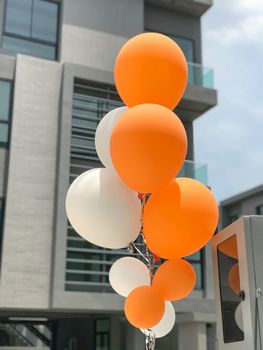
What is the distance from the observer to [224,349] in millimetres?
2881

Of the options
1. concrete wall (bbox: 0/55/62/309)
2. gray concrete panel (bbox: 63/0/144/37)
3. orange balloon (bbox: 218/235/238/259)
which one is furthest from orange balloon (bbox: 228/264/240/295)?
gray concrete panel (bbox: 63/0/144/37)

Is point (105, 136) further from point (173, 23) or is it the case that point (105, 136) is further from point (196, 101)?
point (173, 23)

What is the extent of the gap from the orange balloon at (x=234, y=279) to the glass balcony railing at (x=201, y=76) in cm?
1410

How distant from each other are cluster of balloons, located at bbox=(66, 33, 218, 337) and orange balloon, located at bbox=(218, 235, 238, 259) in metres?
0.53

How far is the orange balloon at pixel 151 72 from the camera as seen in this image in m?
3.77

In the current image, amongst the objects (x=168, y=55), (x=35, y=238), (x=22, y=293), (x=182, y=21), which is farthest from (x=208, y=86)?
(x=168, y=55)

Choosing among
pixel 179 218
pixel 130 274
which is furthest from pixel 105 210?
pixel 130 274

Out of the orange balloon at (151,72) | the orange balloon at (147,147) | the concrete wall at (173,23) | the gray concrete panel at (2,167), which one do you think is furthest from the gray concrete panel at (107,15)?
the orange balloon at (147,147)

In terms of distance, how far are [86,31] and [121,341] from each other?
10054 millimetres

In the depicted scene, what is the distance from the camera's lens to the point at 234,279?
2771 mm

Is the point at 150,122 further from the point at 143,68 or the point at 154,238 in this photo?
the point at 154,238

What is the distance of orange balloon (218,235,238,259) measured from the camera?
107 inches

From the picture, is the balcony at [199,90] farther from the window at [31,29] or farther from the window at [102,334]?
the window at [102,334]

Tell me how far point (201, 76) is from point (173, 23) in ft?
10.9
